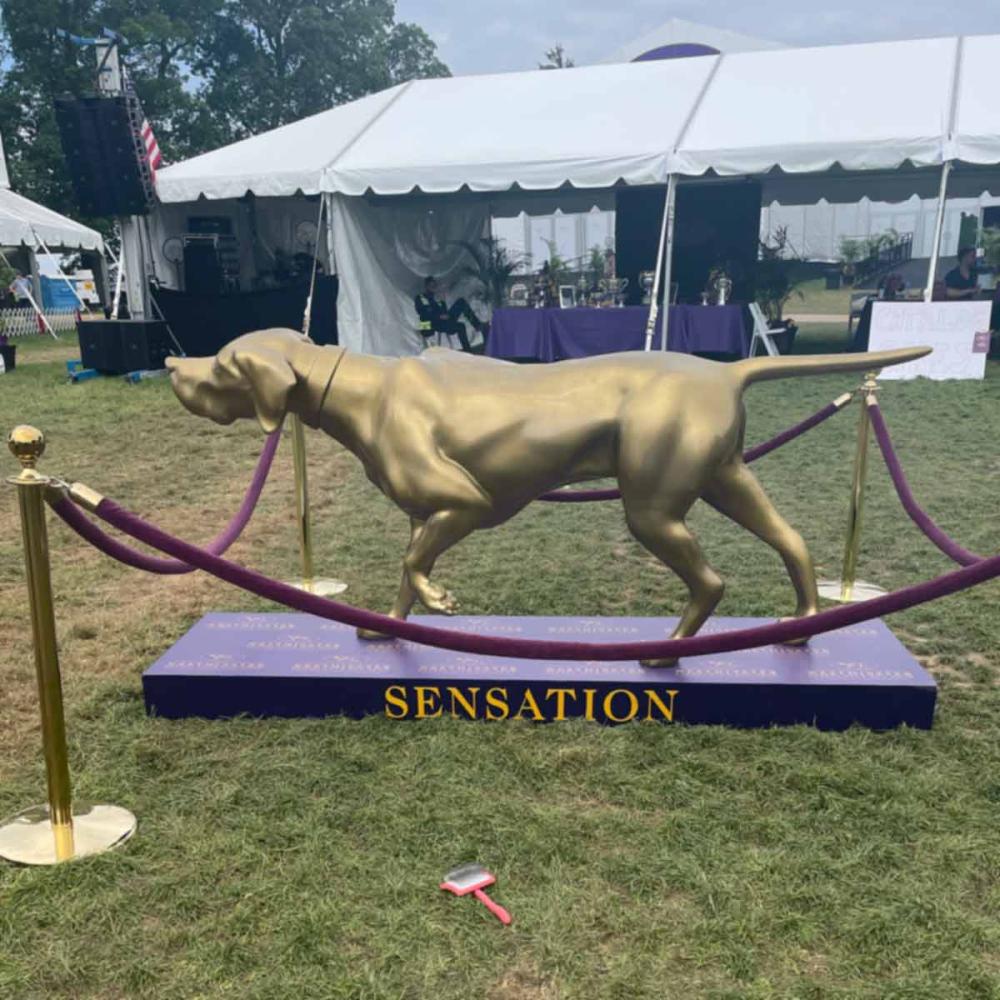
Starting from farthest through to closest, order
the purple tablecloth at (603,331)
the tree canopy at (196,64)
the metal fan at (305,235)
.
Result: the tree canopy at (196,64) < the metal fan at (305,235) < the purple tablecloth at (603,331)

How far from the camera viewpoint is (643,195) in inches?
701

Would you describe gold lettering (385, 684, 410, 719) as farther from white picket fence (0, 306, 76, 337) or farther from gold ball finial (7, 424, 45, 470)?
white picket fence (0, 306, 76, 337)

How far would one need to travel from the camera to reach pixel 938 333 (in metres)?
11.0

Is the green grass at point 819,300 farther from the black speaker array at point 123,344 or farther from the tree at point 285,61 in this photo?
the tree at point 285,61

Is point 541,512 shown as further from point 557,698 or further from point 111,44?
point 111,44

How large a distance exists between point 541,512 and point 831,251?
30.0 m

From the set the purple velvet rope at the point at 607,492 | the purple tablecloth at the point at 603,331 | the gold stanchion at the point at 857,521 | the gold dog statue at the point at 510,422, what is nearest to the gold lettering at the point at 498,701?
the gold dog statue at the point at 510,422

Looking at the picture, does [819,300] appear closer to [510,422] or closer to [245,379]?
[510,422]

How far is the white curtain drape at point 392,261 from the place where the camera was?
12281 millimetres

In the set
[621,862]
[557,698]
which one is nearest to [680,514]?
[557,698]

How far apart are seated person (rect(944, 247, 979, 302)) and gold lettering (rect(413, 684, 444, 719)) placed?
12.2 meters

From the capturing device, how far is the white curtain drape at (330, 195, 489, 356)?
1228 centimetres

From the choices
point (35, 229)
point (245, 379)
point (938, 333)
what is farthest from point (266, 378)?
point (35, 229)

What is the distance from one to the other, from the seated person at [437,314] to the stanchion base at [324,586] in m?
9.11
